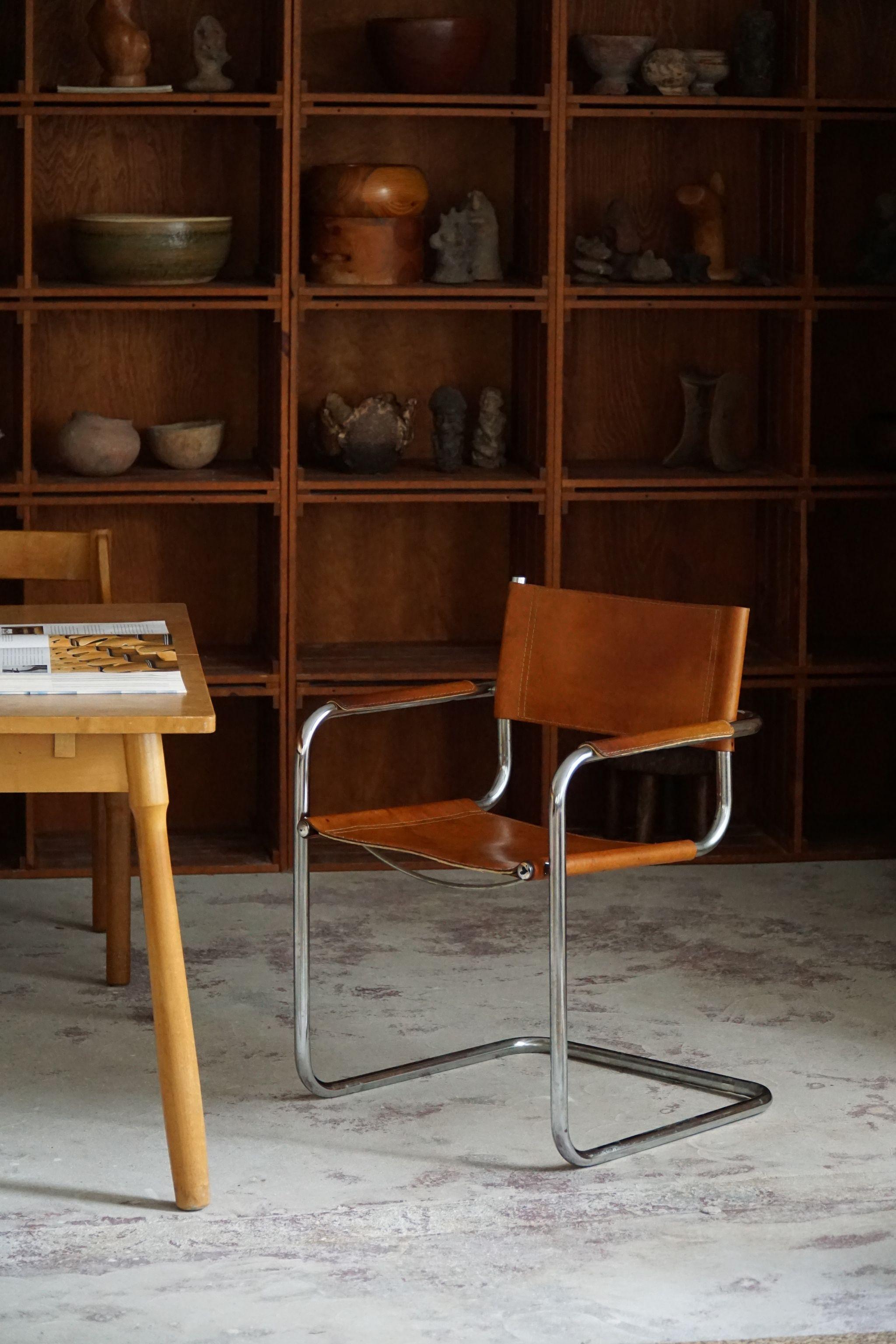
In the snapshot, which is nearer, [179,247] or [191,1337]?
[191,1337]

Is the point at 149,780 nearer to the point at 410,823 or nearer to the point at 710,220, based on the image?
the point at 410,823

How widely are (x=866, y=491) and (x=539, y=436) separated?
81 centimetres

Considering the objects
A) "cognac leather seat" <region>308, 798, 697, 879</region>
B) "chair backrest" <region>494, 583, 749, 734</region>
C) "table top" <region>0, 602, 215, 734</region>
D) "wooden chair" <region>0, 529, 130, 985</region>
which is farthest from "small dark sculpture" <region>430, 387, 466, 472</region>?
"table top" <region>0, 602, 215, 734</region>

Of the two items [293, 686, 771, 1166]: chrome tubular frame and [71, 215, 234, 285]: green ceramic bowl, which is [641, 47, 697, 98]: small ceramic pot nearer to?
[71, 215, 234, 285]: green ceramic bowl

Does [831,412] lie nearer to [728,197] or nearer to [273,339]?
[728,197]

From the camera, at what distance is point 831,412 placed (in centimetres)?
467

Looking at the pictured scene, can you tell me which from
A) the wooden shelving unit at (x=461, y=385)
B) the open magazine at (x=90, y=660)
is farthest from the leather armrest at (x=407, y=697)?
the wooden shelving unit at (x=461, y=385)

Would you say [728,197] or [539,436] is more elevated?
[728,197]

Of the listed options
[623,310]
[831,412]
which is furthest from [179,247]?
[831,412]

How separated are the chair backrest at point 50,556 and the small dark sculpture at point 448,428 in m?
1.08

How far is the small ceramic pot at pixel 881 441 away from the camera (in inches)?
174

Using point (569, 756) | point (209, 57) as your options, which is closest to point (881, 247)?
point (209, 57)

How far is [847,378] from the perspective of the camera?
4652mm

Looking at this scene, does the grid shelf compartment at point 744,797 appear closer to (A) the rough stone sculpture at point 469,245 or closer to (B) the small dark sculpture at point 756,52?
(A) the rough stone sculpture at point 469,245
